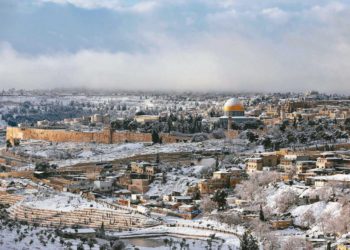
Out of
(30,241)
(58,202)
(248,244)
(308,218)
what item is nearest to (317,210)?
(308,218)

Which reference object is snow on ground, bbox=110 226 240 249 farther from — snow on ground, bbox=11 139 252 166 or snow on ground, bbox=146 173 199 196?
snow on ground, bbox=11 139 252 166

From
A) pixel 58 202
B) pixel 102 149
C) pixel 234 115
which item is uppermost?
pixel 234 115

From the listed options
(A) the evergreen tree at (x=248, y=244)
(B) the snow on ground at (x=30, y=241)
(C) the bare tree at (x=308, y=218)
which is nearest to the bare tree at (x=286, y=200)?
(C) the bare tree at (x=308, y=218)

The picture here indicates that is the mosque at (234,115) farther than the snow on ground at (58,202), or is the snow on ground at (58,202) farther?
the mosque at (234,115)

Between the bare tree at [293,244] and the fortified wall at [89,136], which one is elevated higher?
the fortified wall at [89,136]

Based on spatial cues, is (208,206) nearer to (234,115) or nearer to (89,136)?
(89,136)

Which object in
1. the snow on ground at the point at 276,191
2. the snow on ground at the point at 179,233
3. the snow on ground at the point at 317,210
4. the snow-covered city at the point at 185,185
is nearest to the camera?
the snow-covered city at the point at 185,185

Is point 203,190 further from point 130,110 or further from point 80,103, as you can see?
point 80,103

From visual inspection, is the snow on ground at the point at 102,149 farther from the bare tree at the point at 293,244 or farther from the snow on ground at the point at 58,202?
the bare tree at the point at 293,244

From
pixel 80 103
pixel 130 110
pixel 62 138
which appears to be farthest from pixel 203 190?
pixel 80 103
